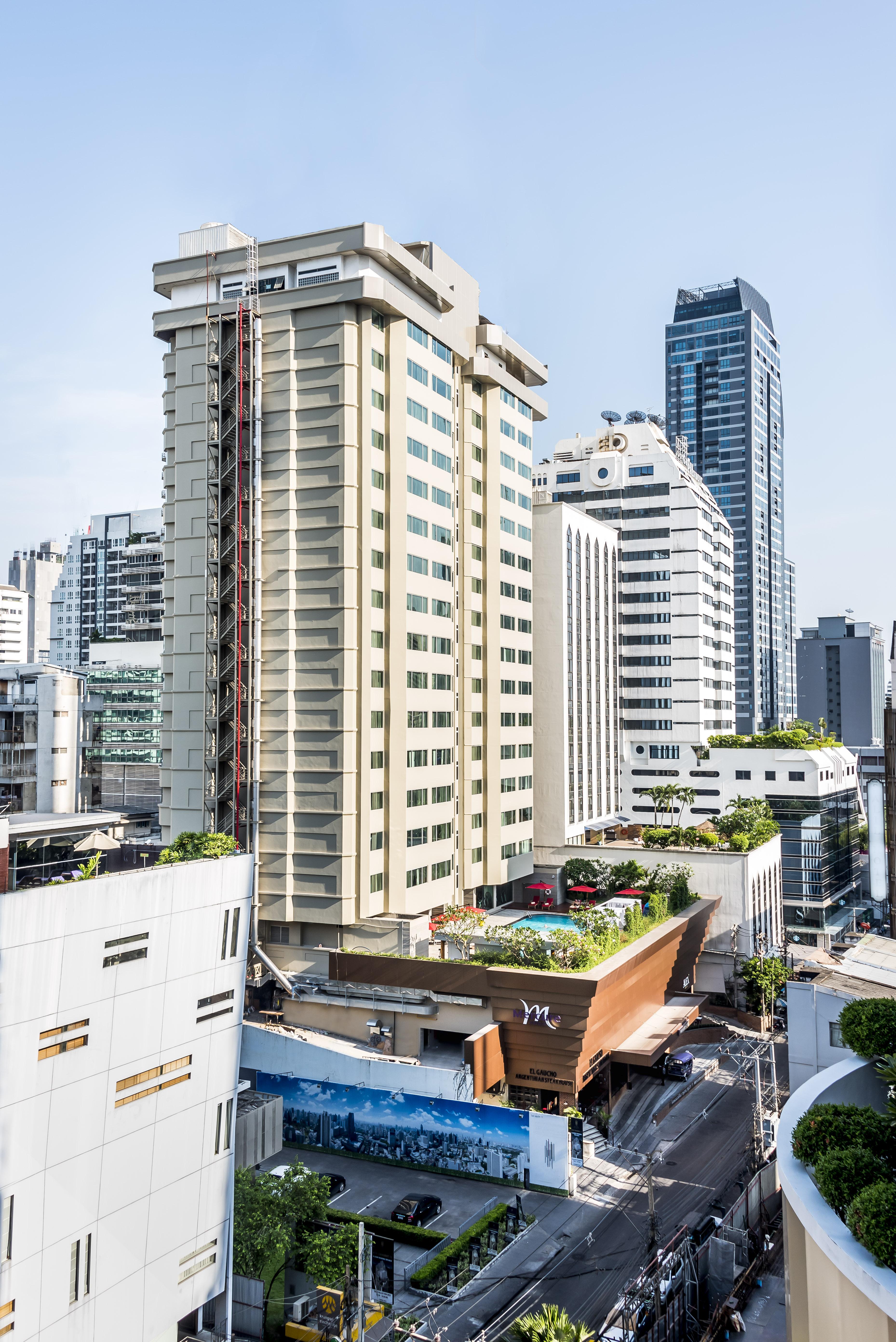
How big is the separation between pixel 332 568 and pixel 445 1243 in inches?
1482

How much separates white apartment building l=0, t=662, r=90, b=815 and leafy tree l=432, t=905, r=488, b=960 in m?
55.7

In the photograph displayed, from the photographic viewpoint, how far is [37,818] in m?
68.0

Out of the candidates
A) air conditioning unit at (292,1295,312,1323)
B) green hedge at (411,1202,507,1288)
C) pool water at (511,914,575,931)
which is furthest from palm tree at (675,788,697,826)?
air conditioning unit at (292,1295,312,1323)

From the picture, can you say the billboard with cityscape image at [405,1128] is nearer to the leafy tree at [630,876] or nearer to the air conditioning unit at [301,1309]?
the air conditioning unit at [301,1309]

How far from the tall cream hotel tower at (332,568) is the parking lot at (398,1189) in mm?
13520

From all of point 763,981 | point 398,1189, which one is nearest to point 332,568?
point 398,1189

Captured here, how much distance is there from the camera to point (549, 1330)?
2900 cm

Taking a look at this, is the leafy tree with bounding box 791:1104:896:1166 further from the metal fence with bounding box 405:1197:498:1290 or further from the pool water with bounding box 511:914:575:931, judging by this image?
the pool water with bounding box 511:914:575:931

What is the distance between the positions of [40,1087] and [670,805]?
89.0m

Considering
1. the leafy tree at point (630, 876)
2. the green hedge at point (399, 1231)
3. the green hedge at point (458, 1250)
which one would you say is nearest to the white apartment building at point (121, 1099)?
the green hedge at point (458, 1250)

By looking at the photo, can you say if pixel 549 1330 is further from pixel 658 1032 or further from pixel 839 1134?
pixel 658 1032

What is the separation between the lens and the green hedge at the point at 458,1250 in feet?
130

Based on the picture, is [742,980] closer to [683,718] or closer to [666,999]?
[666,999]

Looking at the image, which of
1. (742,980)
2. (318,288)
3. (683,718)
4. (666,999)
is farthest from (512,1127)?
(683,718)
